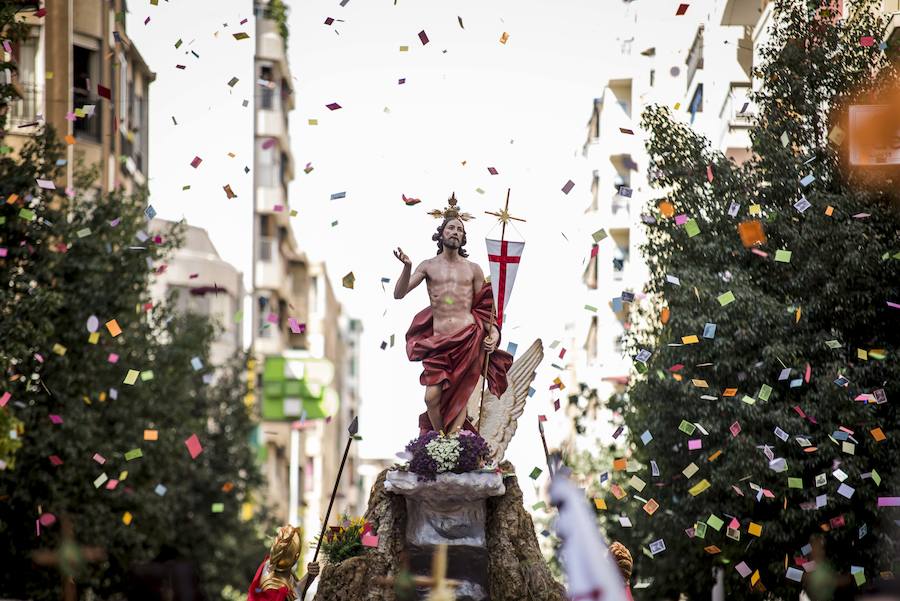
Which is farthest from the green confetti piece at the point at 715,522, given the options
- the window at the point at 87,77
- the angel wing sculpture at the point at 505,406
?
the window at the point at 87,77

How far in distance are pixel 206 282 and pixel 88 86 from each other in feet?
84.0

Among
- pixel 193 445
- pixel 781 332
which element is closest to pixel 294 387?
pixel 193 445

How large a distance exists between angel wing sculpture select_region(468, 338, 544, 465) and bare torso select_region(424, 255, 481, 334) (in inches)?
30.8

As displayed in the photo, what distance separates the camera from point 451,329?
62.9 feet

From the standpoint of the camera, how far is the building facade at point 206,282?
6525 cm

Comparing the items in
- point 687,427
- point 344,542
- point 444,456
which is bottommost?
point 344,542

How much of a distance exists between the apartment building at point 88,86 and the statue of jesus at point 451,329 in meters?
17.6

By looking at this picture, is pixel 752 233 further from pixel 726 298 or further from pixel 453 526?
pixel 453 526

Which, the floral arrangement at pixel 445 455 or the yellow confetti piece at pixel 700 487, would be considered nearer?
the floral arrangement at pixel 445 455

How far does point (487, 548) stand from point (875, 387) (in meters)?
7.93

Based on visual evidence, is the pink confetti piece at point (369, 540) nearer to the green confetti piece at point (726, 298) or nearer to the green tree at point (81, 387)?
the green tree at point (81, 387)

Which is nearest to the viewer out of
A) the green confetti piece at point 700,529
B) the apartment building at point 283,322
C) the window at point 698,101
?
the green confetti piece at point 700,529

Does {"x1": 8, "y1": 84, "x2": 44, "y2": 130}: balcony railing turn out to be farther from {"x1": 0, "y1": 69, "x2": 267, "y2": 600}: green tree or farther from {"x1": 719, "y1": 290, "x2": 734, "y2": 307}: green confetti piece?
{"x1": 719, "y1": 290, "x2": 734, "y2": 307}: green confetti piece

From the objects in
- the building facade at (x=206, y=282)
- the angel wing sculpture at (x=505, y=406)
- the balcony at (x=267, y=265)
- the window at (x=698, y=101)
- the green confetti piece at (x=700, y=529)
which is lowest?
the green confetti piece at (x=700, y=529)
